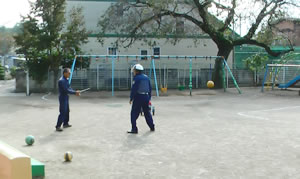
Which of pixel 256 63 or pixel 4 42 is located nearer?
pixel 256 63

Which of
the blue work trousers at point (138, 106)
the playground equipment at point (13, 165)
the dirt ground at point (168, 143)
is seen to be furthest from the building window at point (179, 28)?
the playground equipment at point (13, 165)

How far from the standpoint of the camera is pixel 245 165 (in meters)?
6.14

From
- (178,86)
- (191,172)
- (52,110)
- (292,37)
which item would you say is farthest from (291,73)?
(191,172)

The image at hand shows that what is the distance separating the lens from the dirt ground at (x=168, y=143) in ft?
19.2

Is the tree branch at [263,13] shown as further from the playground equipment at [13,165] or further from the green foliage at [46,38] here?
the playground equipment at [13,165]

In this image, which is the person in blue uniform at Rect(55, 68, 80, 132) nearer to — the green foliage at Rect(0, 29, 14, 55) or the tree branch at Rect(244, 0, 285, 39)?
the tree branch at Rect(244, 0, 285, 39)

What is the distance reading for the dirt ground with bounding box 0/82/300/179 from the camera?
19.2 feet

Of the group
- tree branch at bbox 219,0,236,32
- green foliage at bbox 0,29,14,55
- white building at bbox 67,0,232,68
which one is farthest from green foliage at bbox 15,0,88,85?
green foliage at bbox 0,29,14,55

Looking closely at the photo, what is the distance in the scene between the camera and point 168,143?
7.90m

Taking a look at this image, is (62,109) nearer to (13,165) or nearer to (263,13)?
(13,165)

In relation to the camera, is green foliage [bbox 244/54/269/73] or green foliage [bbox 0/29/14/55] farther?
green foliage [bbox 0/29/14/55]

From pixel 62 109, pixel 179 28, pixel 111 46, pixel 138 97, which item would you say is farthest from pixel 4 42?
pixel 138 97

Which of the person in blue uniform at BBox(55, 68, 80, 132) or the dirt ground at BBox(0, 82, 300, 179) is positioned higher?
the person in blue uniform at BBox(55, 68, 80, 132)

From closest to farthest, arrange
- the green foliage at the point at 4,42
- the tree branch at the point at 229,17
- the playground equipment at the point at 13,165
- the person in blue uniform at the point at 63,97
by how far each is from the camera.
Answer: the playground equipment at the point at 13,165 < the person in blue uniform at the point at 63,97 < the tree branch at the point at 229,17 < the green foliage at the point at 4,42
